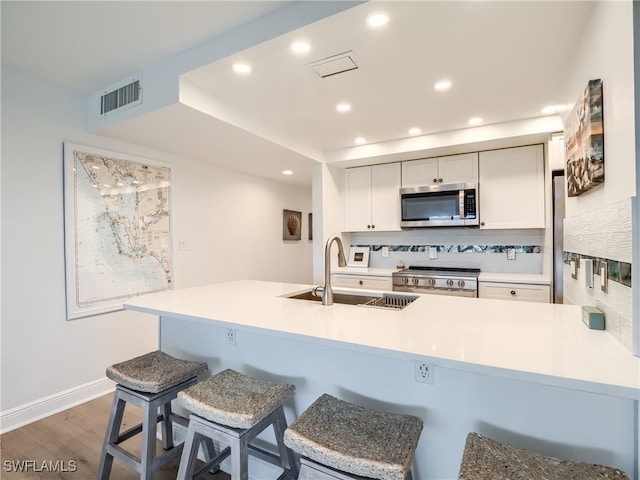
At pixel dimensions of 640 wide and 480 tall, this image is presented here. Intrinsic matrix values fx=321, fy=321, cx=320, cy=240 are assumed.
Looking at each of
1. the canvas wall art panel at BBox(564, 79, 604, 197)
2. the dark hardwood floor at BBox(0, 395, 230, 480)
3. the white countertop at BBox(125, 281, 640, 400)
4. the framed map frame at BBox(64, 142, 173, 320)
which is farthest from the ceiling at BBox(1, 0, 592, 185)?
the dark hardwood floor at BBox(0, 395, 230, 480)

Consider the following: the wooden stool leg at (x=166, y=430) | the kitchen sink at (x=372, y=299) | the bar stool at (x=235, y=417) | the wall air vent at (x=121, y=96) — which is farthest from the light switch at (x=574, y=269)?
the wall air vent at (x=121, y=96)

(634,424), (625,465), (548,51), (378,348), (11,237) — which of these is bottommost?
(625,465)

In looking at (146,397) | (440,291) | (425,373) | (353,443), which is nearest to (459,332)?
(425,373)

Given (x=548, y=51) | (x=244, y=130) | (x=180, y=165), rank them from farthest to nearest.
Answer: (x=180, y=165) → (x=244, y=130) → (x=548, y=51)

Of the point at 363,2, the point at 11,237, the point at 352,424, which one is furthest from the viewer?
the point at 11,237

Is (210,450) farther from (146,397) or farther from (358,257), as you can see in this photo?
(358,257)

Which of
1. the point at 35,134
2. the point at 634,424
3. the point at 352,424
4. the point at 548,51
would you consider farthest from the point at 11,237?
the point at 548,51

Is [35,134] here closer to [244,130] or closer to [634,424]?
[244,130]

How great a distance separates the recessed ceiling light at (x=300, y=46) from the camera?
5.68ft

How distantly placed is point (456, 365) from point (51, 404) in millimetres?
2953

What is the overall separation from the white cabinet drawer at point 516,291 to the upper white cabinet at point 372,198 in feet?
3.78

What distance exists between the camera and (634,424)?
99 centimetres

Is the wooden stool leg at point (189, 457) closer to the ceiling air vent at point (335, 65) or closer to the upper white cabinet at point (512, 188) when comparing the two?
the ceiling air vent at point (335, 65)

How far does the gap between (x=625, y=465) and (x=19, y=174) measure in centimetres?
354
